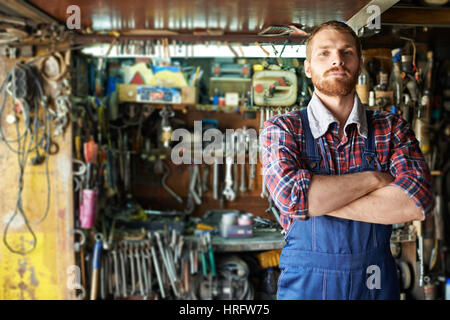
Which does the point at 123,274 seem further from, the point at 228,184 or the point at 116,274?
the point at 228,184

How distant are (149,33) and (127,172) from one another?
5.54 ft

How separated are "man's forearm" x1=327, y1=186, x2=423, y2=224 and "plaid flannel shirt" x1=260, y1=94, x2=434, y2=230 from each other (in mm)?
24

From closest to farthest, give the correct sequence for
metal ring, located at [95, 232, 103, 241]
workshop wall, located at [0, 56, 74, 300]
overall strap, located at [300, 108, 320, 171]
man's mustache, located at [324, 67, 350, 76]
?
1. man's mustache, located at [324, 67, 350, 76]
2. overall strap, located at [300, 108, 320, 171]
3. workshop wall, located at [0, 56, 74, 300]
4. metal ring, located at [95, 232, 103, 241]

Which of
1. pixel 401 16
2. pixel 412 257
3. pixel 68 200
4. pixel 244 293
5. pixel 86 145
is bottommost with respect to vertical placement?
pixel 244 293

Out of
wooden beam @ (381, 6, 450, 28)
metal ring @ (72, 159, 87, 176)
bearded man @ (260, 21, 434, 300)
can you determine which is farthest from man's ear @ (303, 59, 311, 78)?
metal ring @ (72, 159, 87, 176)

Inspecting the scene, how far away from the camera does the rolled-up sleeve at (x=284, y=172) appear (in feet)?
3.87

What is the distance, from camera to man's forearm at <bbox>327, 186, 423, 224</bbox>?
3.92 feet

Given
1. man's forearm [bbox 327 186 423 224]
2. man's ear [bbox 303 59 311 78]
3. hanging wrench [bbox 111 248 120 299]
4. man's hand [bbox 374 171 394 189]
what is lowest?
hanging wrench [bbox 111 248 120 299]

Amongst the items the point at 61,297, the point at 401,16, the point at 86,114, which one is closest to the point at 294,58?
the point at 401,16

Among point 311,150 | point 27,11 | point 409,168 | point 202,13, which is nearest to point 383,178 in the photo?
point 409,168

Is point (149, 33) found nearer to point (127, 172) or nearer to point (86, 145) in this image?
point (86, 145)

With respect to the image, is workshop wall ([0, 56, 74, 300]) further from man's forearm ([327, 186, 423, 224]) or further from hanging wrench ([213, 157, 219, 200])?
man's forearm ([327, 186, 423, 224])

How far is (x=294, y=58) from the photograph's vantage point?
1.28 metres

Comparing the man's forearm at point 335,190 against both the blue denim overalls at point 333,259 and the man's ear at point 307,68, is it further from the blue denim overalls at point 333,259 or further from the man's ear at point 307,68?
the man's ear at point 307,68
